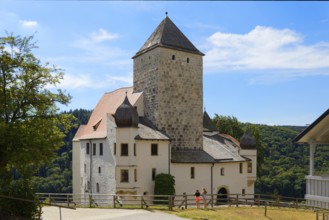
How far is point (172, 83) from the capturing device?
132 feet

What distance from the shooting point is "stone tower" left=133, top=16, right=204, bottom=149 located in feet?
Answer: 130

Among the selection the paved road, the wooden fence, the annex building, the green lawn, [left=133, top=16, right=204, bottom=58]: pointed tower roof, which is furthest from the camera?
[left=133, top=16, right=204, bottom=58]: pointed tower roof

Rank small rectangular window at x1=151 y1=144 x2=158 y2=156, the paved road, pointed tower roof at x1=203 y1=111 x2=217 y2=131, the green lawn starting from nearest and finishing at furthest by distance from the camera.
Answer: the paved road, the green lawn, small rectangular window at x1=151 y1=144 x2=158 y2=156, pointed tower roof at x1=203 y1=111 x2=217 y2=131

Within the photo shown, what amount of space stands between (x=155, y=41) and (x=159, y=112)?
726 cm

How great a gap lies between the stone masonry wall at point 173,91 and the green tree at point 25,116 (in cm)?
1482

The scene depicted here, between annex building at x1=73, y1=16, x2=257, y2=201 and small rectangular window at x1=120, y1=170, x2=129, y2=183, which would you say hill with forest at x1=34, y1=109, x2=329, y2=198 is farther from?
small rectangular window at x1=120, y1=170, x2=129, y2=183

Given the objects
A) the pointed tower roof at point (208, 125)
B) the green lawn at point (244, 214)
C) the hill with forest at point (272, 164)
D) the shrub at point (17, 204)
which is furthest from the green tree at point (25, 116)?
the hill with forest at point (272, 164)

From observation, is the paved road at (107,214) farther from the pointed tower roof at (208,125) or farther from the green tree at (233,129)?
the green tree at (233,129)

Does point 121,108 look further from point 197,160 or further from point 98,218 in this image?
point 98,218

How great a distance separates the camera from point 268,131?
334 feet

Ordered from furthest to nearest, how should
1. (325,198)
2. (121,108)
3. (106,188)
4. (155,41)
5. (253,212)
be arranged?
(155,41)
(106,188)
(121,108)
(253,212)
(325,198)

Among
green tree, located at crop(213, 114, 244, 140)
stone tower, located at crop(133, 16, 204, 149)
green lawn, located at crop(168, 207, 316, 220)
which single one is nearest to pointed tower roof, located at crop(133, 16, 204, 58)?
stone tower, located at crop(133, 16, 204, 149)

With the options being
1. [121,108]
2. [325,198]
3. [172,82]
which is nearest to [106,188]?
[121,108]

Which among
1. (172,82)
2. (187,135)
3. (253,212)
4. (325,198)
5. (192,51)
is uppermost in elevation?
(192,51)
